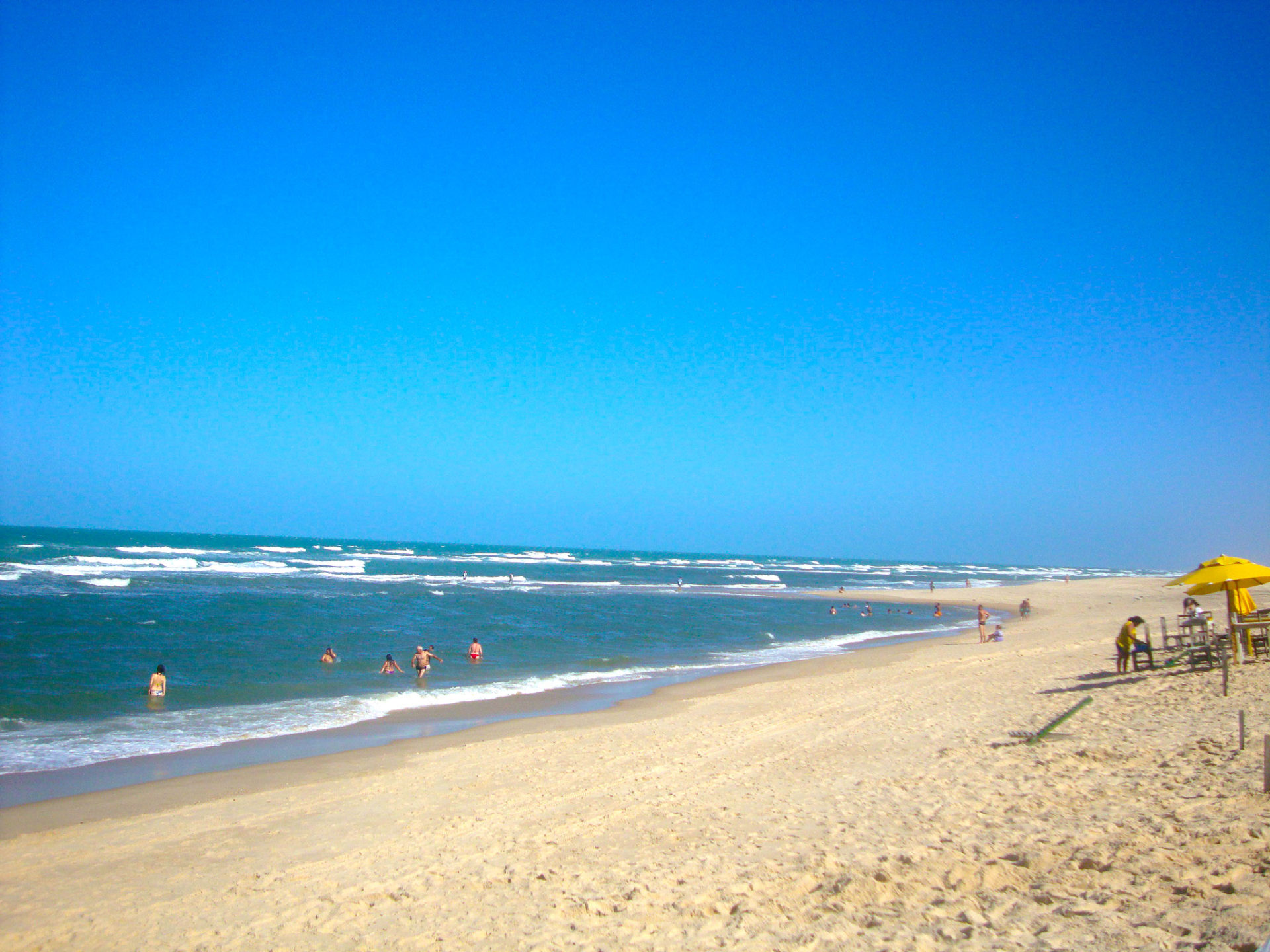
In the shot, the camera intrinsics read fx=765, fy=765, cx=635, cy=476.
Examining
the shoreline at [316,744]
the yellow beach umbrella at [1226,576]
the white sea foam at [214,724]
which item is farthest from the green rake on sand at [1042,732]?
the white sea foam at [214,724]

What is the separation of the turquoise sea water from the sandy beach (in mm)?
4286

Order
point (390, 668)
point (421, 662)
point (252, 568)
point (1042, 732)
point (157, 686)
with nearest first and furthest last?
point (1042, 732)
point (157, 686)
point (421, 662)
point (390, 668)
point (252, 568)

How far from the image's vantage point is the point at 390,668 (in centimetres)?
2019

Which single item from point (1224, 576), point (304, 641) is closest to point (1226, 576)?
point (1224, 576)

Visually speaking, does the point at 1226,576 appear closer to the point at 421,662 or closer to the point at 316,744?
the point at 316,744

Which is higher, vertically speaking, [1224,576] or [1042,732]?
[1224,576]

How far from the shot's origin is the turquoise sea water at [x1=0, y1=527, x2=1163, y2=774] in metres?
14.5

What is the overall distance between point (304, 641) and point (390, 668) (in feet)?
20.5

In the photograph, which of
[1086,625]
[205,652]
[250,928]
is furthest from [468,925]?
[1086,625]

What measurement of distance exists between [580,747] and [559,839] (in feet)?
14.2

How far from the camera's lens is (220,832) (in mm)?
8164

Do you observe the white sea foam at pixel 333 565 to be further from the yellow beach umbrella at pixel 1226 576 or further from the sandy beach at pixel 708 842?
the yellow beach umbrella at pixel 1226 576

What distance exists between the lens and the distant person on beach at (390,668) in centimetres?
2002

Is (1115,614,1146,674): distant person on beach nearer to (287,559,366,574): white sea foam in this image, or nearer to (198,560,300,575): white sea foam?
(198,560,300,575): white sea foam
